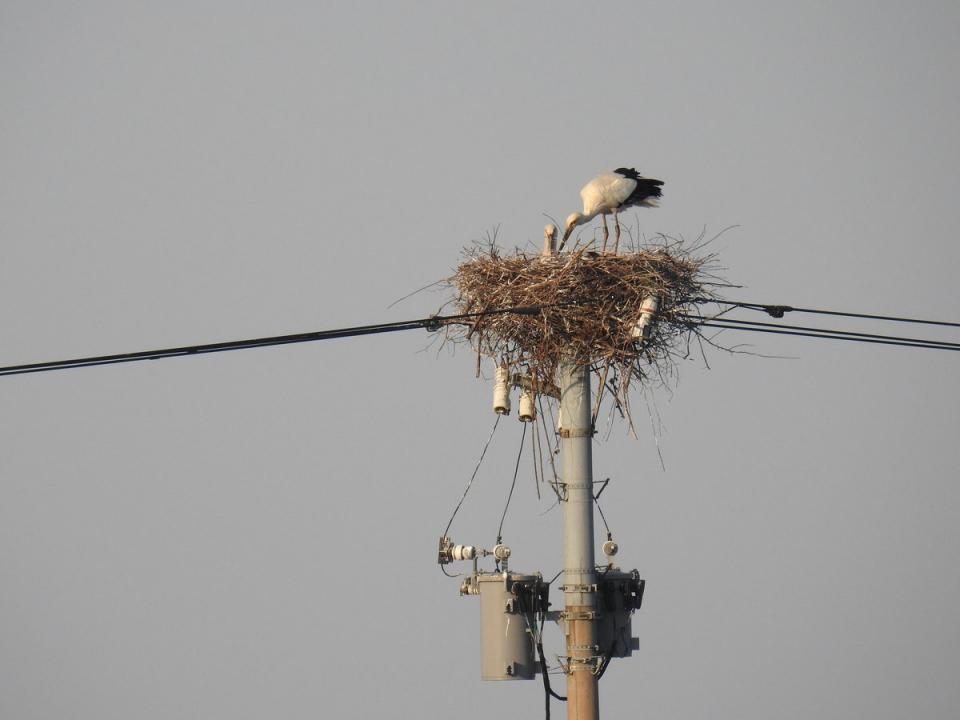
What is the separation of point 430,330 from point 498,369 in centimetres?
95

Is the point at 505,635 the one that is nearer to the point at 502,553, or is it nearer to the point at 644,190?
the point at 502,553

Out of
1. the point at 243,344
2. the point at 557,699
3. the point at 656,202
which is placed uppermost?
the point at 656,202

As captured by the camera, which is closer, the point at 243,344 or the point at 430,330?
the point at 243,344

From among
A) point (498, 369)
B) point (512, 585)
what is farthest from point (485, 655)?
point (498, 369)

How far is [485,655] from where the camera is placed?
1169 cm

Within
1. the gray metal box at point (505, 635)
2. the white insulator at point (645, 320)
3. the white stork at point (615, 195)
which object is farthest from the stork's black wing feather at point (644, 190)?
the gray metal box at point (505, 635)

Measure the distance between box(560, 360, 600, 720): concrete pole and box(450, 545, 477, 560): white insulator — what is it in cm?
109

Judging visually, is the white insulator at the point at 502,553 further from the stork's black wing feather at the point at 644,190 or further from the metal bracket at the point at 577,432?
the stork's black wing feather at the point at 644,190

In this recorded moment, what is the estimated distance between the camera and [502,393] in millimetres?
12266

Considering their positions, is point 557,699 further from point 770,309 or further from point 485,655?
point 770,309

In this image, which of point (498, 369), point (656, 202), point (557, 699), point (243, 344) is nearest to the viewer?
point (243, 344)

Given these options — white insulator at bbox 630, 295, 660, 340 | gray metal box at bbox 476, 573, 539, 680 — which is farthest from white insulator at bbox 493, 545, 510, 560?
white insulator at bbox 630, 295, 660, 340

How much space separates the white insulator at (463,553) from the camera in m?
12.4

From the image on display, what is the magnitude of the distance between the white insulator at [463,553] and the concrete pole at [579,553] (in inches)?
42.8
